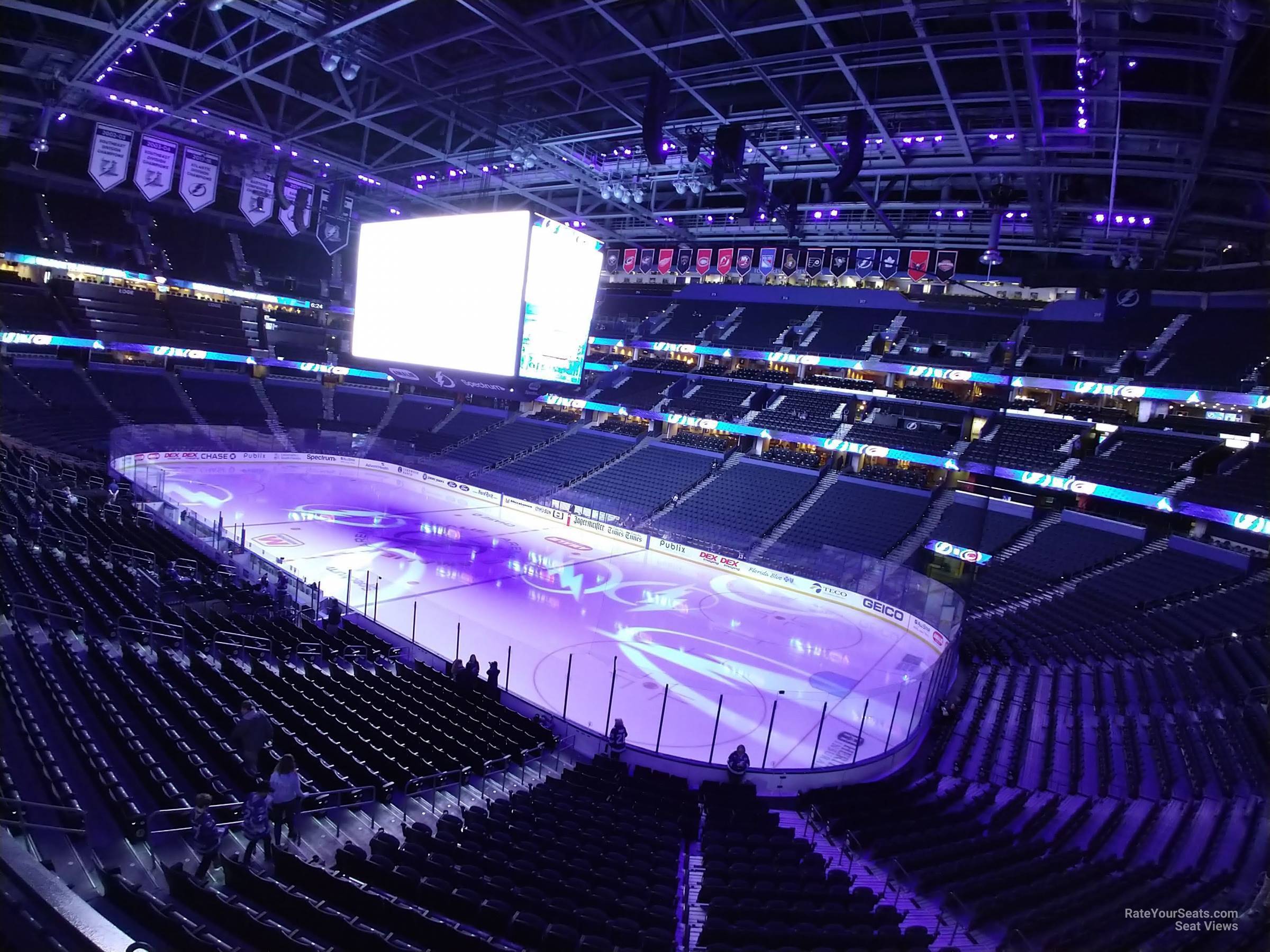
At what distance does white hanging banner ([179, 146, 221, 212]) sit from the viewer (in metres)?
22.6

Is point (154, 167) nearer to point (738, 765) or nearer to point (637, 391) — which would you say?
point (637, 391)

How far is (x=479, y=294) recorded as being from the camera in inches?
561

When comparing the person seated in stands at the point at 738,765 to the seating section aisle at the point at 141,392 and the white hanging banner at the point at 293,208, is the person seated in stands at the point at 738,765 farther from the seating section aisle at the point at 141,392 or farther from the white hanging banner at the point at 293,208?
the seating section aisle at the point at 141,392

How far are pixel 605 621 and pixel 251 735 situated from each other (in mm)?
11196

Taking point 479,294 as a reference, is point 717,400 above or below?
below

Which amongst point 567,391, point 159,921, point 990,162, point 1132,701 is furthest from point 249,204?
point 1132,701

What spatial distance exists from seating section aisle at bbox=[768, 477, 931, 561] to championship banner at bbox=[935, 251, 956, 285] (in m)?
8.75

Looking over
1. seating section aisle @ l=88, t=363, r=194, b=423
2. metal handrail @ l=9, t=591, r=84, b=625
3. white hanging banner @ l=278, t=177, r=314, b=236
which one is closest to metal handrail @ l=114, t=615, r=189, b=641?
metal handrail @ l=9, t=591, r=84, b=625

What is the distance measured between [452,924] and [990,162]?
69.3ft

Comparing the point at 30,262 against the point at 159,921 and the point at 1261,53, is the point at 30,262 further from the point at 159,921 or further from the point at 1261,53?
the point at 1261,53

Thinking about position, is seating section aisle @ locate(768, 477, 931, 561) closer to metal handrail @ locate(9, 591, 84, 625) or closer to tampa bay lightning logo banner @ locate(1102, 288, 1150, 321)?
tampa bay lightning logo banner @ locate(1102, 288, 1150, 321)

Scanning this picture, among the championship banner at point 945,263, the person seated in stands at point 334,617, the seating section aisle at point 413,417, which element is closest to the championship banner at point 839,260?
the championship banner at point 945,263

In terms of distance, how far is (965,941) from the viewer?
6.42 metres

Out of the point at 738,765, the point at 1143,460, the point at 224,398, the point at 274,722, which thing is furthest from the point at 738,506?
the point at 224,398
